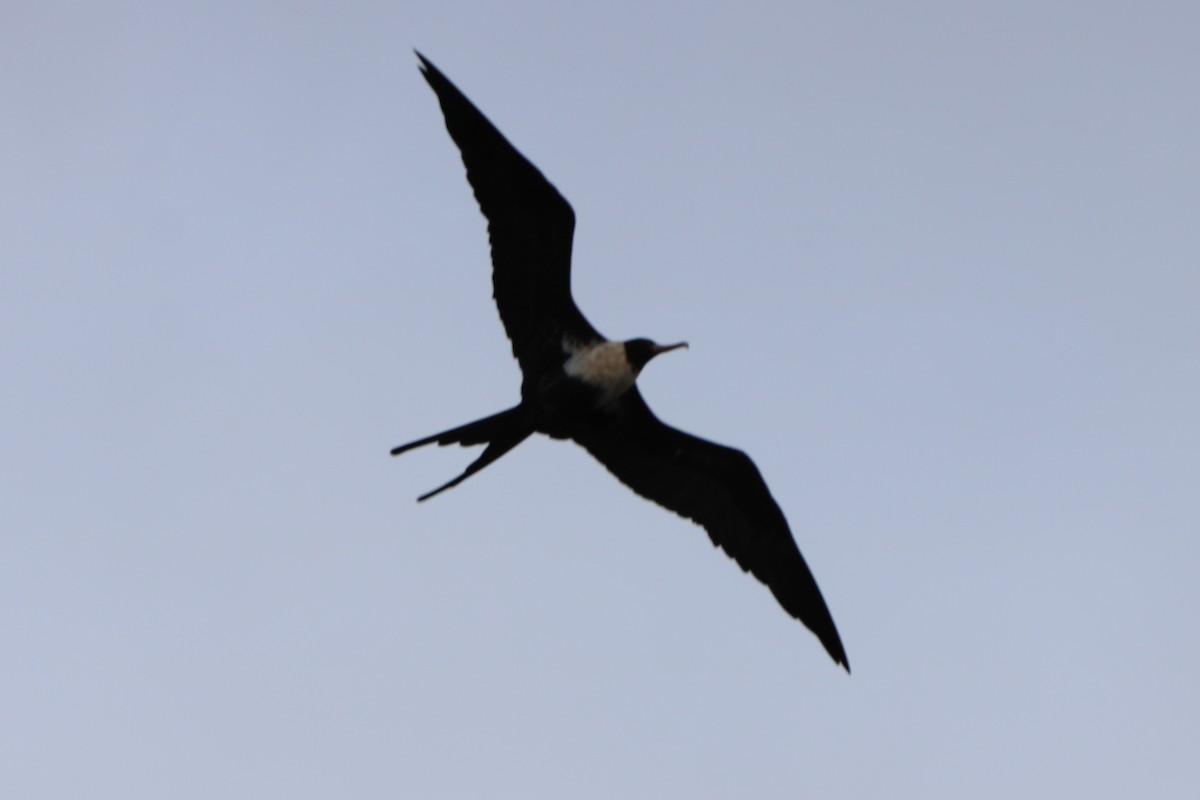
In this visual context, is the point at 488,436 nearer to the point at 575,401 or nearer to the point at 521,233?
the point at 575,401

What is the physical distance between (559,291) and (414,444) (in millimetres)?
1220

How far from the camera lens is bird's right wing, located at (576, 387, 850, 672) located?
9.19 metres

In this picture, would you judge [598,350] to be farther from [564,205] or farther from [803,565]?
[803,565]

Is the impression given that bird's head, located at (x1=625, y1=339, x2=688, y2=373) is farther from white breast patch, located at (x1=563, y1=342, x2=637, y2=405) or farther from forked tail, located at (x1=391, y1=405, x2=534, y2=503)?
forked tail, located at (x1=391, y1=405, x2=534, y2=503)

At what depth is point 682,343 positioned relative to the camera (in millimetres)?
8766

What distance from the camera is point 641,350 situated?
28.7ft

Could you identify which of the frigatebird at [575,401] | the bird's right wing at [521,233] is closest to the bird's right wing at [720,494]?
the frigatebird at [575,401]

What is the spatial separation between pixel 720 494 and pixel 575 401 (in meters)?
1.22

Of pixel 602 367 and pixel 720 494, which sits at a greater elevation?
pixel 602 367

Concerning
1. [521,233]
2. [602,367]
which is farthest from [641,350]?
[521,233]

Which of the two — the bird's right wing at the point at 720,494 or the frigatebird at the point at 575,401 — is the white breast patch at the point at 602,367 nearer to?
the frigatebird at the point at 575,401

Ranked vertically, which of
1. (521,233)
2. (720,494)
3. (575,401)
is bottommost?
(720,494)

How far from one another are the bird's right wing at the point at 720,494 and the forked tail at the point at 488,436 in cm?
73

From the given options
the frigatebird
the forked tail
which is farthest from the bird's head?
the forked tail
